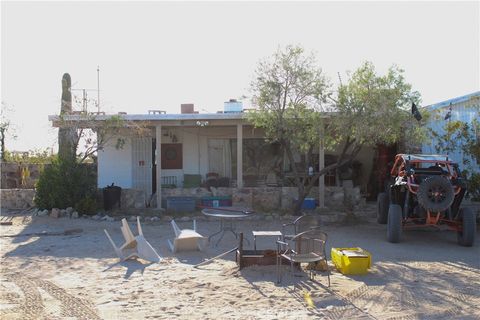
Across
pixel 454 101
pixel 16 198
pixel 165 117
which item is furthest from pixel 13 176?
pixel 454 101

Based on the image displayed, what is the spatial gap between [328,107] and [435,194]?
3598 millimetres

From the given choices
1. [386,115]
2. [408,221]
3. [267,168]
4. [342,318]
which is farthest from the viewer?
[267,168]

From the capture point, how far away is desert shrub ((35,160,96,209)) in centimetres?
1338

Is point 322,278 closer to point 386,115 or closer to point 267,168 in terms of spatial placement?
point 386,115

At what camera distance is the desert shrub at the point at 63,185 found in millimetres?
13383

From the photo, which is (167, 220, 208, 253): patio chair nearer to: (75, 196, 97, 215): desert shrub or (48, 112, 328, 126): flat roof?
(75, 196, 97, 215): desert shrub

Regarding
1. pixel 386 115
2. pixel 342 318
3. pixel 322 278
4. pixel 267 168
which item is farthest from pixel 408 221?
pixel 267 168

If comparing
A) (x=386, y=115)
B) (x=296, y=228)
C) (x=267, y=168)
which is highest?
(x=386, y=115)

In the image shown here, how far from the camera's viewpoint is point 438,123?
44.3 ft

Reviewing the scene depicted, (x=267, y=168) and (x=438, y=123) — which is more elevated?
(x=438, y=123)

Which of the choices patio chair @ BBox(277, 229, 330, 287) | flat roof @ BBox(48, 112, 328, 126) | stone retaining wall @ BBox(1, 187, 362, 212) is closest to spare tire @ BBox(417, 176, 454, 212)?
patio chair @ BBox(277, 229, 330, 287)

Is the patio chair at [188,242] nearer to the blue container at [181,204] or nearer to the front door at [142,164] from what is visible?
the blue container at [181,204]

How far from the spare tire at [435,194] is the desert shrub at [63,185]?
8575mm

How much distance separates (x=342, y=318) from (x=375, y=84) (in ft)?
22.6
